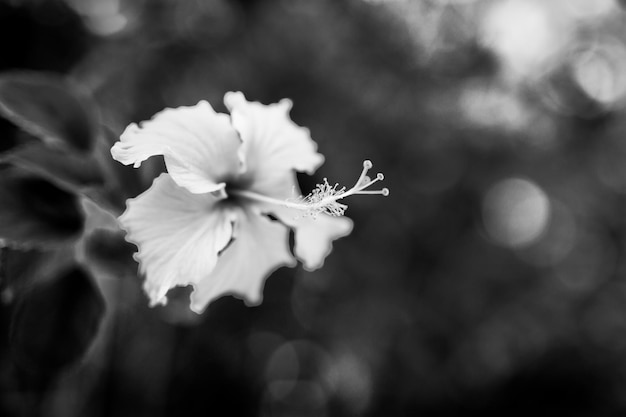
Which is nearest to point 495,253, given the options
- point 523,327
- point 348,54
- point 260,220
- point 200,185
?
point 523,327

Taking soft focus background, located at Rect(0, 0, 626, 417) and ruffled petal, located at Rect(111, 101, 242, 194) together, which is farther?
soft focus background, located at Rect(0, 0, 626, 417)

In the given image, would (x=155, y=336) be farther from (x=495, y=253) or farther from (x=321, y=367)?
(x=495, y=253)

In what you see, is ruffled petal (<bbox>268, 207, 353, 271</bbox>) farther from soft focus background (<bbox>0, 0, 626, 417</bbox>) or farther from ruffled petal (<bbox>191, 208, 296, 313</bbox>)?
soft focus background (<bbox>0, 0, 626, 417</bbox>)

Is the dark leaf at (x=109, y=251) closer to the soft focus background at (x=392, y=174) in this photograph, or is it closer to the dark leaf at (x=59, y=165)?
the dark leaf at (x=59, y=165)

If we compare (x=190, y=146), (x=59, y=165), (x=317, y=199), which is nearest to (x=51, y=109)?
(x=59, y=165)

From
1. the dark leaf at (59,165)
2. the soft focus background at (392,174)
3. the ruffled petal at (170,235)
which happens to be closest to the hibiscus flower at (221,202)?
the ruffled petal at (170,235)

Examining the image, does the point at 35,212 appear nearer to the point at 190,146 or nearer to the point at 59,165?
the point at 59,165

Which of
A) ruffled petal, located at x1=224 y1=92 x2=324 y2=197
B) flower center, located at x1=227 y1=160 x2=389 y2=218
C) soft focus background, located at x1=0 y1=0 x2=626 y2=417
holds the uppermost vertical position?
soft focus background, located at x1=0 y1=0 x2=626 y2=417

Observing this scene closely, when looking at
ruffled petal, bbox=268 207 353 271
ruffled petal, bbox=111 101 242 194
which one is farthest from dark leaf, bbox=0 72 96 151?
ruffled petal, bbox=268 207 353 271
